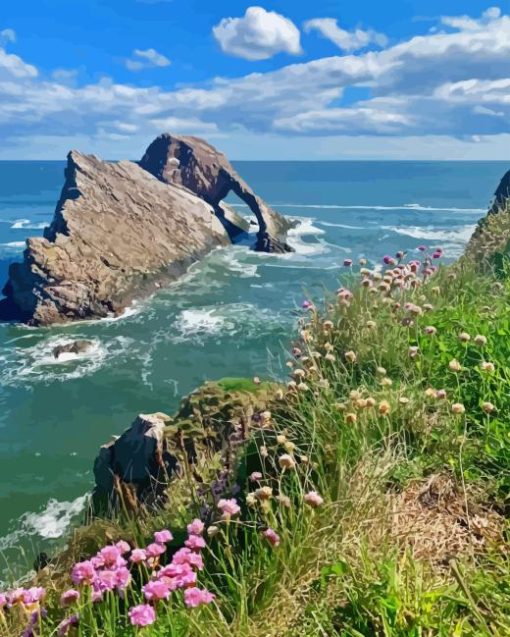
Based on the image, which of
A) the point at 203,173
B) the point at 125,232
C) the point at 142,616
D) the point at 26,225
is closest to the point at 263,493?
the point at 142,616

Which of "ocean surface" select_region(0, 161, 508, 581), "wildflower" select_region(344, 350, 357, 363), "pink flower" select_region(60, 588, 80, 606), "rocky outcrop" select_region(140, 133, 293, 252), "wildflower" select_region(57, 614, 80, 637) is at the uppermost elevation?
"rocky outcrop" select_region(140, 133, 293, 252)

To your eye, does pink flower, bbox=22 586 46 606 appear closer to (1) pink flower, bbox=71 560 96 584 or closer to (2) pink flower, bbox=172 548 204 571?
(1) pink flower, bbox=71 560 96 584

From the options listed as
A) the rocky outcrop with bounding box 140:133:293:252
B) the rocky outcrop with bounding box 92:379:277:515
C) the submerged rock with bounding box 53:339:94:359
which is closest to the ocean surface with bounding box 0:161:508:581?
the submerged rock with bounding box 53:339:94:359

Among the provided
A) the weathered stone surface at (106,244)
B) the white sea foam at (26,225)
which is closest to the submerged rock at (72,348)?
the weathered stone surface at (106,244)

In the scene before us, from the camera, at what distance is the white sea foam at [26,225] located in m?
91.7

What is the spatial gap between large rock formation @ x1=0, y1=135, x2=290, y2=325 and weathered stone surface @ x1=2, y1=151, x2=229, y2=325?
76mm

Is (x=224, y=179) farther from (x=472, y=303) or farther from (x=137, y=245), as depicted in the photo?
(x=472, y=303)

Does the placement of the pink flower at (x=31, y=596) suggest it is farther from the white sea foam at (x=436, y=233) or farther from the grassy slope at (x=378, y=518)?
the white sea foam at (x=436, y=233)

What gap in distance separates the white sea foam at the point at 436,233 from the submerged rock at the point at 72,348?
46832 millimetres

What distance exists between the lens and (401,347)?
5.50m

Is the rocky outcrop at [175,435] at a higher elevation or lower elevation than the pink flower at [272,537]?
lower

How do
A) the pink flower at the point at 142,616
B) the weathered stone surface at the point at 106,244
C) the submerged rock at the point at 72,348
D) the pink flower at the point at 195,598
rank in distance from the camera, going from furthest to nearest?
1. the weathered stone surface at the point at 106,244
2. the submerged rock at the point at 72,348
3. the pink flower at the point at 195,598
4. the pink flower at the point at 142,616

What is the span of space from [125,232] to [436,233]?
4071cm

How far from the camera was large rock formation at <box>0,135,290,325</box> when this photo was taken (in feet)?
142
